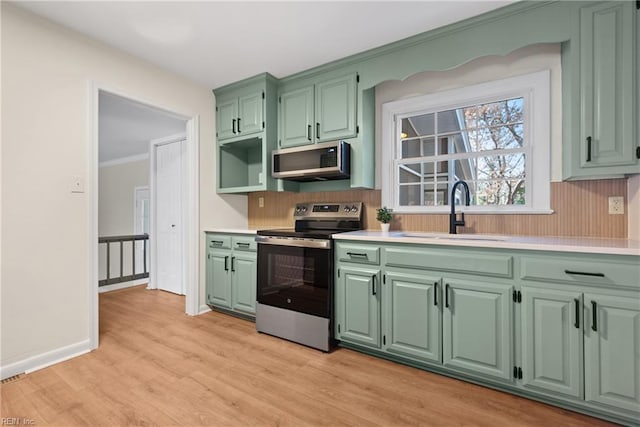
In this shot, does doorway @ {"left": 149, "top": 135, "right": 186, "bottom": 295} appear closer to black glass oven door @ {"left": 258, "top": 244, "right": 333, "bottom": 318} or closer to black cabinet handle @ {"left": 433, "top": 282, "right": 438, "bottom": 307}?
black glass oven door @ {"left": 258, "top": 244, "right": 333, "bottom": 318}

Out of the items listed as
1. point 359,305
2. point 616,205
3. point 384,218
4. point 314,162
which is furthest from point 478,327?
point 314,162

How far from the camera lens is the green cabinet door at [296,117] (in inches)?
116

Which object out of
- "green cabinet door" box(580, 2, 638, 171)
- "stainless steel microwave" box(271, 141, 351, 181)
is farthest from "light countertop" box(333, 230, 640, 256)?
"stainless steel microwave" box(271, 141, 351, 181)

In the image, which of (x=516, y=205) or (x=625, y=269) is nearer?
(x=625, y=269)

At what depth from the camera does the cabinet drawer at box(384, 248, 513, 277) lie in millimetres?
1770

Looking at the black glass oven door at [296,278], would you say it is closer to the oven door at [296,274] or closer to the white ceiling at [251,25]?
the oven door at [296,274]

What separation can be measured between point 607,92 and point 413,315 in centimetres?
182

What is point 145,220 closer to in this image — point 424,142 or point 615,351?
point 424,142

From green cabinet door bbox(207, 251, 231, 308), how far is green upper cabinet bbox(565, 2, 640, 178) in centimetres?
305

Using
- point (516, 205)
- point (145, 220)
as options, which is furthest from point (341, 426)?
point (145, 220)

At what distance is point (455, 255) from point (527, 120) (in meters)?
1.24

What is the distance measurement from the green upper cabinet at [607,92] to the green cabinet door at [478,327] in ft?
3.14

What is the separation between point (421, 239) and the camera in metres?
1.98

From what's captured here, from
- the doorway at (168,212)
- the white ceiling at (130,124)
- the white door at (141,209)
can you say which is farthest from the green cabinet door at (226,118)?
the white door at (141,209)
